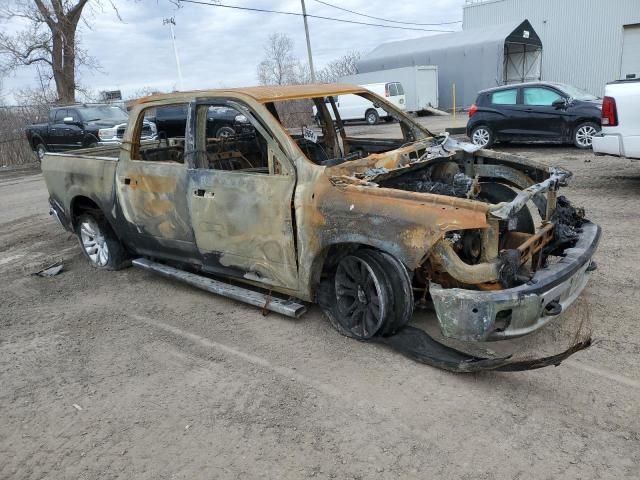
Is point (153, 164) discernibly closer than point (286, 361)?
No

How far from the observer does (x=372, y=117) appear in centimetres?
2600

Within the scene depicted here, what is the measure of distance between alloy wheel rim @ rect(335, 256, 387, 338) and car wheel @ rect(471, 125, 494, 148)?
1030 cm

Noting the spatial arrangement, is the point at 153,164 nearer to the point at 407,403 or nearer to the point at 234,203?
the point at 234,203

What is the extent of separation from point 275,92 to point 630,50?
29.7m

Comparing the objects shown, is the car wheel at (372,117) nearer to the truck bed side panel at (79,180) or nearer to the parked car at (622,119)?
the parked car at (622,119)

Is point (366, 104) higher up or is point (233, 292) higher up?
point (366, 104)

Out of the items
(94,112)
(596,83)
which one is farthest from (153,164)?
(596,83)

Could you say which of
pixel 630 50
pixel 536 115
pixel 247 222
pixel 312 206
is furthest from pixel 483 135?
pixel 630 50

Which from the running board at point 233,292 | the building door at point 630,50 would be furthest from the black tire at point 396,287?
the building door at point 630,50

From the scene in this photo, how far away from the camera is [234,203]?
13.3 feet

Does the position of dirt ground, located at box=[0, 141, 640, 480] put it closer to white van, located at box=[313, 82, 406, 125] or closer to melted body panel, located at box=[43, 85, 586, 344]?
melted body panel, located at box=[43, 85, 586, 344]

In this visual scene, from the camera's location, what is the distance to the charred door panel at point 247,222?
384 cm

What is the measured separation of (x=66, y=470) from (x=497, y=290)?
2522mm

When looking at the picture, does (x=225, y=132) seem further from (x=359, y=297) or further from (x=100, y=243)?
(x=359, y=297)
